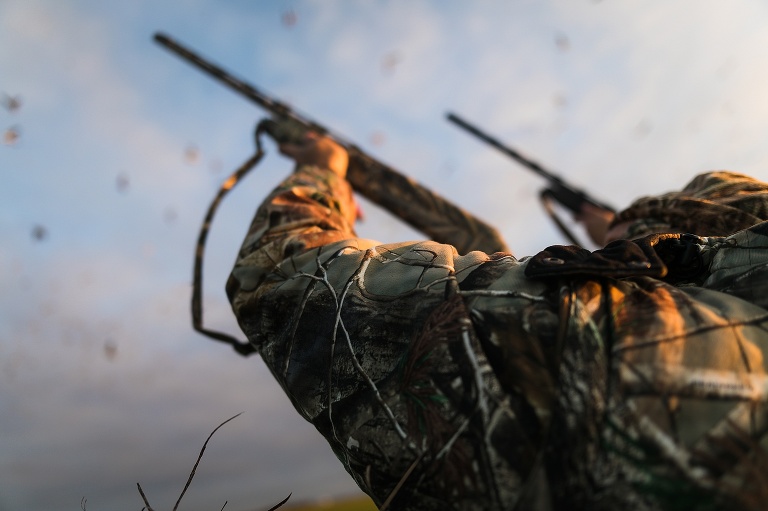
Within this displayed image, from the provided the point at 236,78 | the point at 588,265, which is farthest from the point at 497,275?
the point at 236,78

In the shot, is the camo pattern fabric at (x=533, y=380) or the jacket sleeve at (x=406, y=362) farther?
the jacket sleeve at (x=406, y=362)

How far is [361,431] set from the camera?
5.24 feet

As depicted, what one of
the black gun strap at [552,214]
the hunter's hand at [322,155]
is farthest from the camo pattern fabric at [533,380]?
the black gun strap at [552,214]

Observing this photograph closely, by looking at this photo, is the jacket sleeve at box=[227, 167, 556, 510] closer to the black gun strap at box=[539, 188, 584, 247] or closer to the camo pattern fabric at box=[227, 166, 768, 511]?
the camo pattern fabric at box=[227, 166, 768, 511]

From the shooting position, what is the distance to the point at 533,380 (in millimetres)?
1376

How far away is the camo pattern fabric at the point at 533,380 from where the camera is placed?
1.22m

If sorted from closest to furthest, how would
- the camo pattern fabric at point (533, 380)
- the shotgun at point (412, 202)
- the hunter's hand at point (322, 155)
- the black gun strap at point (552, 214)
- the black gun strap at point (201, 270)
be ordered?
the camo pattern fabric at point (533, 380), the black gun strap at point (201, 270), the hunter's hand at point (322, 155), the shotgun at point (412, 202), the black gun strap at point (552, 214)

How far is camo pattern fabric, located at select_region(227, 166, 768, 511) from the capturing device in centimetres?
122

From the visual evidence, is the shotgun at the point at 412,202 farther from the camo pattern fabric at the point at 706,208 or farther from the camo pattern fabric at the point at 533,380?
the camo pattern fabric at the point at 533,380

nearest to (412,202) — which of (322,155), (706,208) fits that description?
(322,155)

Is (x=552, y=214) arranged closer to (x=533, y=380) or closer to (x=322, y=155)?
(x=322, y=155)

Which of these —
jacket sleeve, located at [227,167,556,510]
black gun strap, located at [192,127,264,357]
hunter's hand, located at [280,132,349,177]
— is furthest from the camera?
hunter's hand, located at [280,132,349,177]

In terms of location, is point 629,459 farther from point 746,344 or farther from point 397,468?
point 397,468

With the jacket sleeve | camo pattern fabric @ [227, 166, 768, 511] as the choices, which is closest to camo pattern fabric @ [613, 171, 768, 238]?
camo pattern fabric @ [227, 166, 768, 511]
